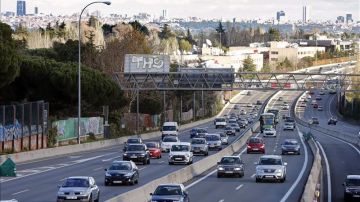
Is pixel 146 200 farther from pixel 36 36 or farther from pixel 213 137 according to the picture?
pixel 36 36

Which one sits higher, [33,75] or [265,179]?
[33,75]

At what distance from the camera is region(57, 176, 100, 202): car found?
3325 cm

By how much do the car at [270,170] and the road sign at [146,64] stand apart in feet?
202

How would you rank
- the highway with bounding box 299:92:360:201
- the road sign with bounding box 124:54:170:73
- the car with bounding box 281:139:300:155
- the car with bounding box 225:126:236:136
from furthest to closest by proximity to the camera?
the car with bounding box 225:126:236:136 < the road sign with bounding box 124:54:170:73 < the car with bounding box 281:139:300:155 < the highway with bounding box 299:92:360:201

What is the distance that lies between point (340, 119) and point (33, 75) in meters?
113

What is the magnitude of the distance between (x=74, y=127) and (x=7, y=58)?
17.0 metres

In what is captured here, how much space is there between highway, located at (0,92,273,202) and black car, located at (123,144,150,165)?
27.6 inches

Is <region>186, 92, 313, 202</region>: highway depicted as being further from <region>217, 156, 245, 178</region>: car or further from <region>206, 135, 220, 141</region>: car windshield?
<region>206, 135, 220, 141</region>: car windshield

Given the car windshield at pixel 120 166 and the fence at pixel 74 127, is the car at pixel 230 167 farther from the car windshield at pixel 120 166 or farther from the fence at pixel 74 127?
the fence at pixel 74 127

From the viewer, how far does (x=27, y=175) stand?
50719 mm

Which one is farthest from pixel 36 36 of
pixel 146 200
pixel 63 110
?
pixel 146 200

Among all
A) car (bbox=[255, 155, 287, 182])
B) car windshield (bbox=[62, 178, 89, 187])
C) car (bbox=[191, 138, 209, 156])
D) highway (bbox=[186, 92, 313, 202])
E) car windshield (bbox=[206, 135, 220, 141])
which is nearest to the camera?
car windshield (bbox=[62, 178, 89, 187])

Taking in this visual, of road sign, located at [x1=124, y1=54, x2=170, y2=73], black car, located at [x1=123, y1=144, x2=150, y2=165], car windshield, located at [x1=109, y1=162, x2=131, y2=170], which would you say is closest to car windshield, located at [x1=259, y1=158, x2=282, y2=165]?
car windshield, located at [x1=109, y1=162, x2=131, y2=170]

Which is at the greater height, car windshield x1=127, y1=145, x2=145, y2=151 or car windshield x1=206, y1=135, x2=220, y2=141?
car windshield x1=127, y1=145, x2=145, y2=151
